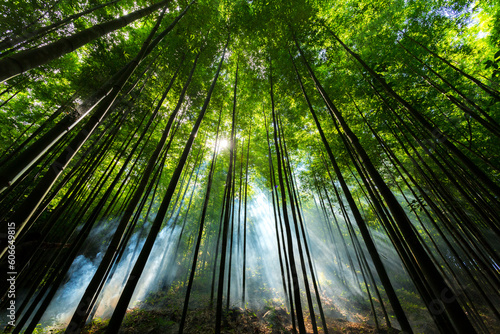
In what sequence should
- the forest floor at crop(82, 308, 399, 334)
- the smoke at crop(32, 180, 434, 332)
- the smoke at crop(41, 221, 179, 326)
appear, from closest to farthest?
1. the forest floor at crop(82, 308, 399, 334)
2. the smoke at crop(41, 221, 179, 326)
3. the smoke at crop(32, 180, 434, 332)

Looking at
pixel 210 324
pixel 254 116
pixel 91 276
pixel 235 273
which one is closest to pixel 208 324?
pixel 210 324

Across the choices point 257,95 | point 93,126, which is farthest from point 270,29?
point 93,126

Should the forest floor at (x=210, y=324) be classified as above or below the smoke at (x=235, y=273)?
Answer: below

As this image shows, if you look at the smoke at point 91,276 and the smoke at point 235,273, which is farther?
the smoke at point 235,273

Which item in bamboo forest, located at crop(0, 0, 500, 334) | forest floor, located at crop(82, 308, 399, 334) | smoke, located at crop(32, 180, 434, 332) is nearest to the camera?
bamboo forest, located at crop(0, 0, 500, 334)

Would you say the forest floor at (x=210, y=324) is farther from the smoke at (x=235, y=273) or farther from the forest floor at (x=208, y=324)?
the smoke at (x=235, y=273)

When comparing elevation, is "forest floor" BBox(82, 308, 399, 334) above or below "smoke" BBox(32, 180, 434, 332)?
below

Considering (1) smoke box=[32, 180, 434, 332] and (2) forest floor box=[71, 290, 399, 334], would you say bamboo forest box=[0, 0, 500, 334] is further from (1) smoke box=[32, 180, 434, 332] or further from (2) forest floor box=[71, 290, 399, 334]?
(1) smoke box=[32, 180, 434, 332]

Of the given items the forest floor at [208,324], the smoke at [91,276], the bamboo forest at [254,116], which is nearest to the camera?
the bamboo forest at [254,116]

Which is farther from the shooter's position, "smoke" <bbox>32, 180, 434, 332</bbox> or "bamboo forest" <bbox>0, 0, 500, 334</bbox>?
"smoke" <bbox>32, 180, 434, 332</bbox>

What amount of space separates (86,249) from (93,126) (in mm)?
11909

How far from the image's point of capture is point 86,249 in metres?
9.10

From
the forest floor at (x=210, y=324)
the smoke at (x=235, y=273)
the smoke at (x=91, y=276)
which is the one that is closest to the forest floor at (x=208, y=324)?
the forest floor at (x=210, y=324)

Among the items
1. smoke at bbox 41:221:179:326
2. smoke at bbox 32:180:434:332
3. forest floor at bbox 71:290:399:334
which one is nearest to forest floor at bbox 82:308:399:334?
forest floor at bbox 71:290:399:334
